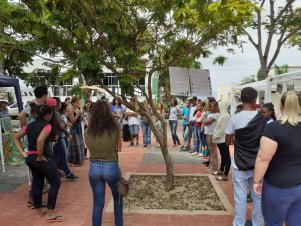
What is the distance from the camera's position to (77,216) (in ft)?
17.8

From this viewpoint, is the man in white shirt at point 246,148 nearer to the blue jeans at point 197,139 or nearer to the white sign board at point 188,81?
the white sign board at point 188,81

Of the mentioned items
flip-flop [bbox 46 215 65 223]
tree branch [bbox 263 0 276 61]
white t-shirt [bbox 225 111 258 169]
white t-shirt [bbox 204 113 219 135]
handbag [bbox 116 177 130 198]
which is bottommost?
flip-flop [bbox 46 215 65 223]

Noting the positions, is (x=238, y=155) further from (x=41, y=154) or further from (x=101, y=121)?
(x=41, y=154)

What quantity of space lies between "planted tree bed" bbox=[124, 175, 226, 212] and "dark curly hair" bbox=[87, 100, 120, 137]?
1.82 m

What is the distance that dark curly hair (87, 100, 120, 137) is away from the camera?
427cm

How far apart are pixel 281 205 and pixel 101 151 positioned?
2048 millimetres

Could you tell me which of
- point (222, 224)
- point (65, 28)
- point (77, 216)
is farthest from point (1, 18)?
point (222, 224)

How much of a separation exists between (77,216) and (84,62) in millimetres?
2324

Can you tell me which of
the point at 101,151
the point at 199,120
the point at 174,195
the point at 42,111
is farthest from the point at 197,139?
the point at 101,151

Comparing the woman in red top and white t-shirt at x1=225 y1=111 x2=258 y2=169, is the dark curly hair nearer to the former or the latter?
white t-shirt at x1=225 y1=111 x2=258 y2=169

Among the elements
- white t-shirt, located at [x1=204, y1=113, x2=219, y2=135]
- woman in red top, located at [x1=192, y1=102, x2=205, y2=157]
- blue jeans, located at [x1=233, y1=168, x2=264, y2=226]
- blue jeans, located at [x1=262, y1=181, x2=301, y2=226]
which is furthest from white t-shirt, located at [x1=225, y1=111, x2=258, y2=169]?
woman in red top, located at [x1=192, y1=102, x2=205, y2=157]

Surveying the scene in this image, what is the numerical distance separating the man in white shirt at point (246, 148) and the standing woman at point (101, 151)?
152cm

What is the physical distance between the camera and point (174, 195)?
20.9 ft

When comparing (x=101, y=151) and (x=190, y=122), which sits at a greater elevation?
(x=101, y=151)
